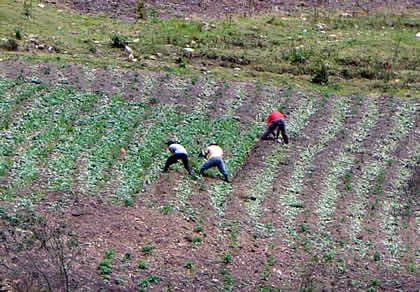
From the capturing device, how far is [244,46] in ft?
107

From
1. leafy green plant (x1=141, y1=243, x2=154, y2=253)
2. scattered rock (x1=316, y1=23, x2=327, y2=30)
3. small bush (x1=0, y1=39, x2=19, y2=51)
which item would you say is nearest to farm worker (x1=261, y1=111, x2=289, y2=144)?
leafy green plant (x1=141, y1=243, x2=154, y2=253)

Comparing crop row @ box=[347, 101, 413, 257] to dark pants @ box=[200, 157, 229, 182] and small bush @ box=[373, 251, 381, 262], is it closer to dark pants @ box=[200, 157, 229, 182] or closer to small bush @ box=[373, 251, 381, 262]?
small bush @ box=[373, 251, 381, 262]

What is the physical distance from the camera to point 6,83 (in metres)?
25.8

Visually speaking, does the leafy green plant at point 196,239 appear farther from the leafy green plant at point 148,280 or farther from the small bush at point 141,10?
the small bush at point 141,10

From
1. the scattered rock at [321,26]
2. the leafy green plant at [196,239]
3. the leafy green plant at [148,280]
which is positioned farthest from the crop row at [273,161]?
the scattered rock at [321,26]

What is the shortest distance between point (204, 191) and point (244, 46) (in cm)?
1337

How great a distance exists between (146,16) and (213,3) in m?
4.03

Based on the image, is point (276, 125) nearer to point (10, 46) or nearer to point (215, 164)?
point (215, 164)

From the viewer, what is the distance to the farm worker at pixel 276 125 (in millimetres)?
23953

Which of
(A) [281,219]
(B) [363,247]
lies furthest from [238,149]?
(B) [363,247]

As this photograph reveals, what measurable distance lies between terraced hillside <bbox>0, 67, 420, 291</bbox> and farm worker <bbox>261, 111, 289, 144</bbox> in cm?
40

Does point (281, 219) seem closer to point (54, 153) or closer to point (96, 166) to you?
point (96, 166)

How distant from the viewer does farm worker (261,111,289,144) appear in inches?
943

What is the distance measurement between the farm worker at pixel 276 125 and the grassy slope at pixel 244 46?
18.1ft
